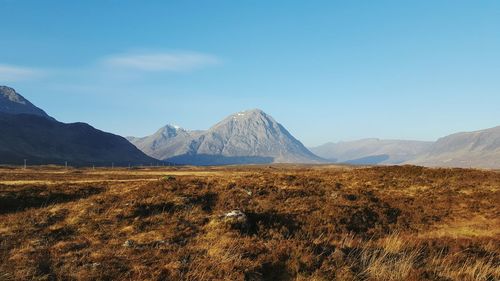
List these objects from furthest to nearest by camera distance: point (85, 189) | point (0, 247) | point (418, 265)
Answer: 1. point (85, 189)
2. point (0, 247)
3. point (418, 265)

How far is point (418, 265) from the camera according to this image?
10.7 meters

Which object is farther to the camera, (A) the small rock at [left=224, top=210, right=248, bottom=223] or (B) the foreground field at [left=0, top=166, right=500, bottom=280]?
(A) the small rock at [left=224, top=210, right=248, bottom=223]

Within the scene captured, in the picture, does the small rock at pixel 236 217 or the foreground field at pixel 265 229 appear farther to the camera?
the small rock at pixel 236 217

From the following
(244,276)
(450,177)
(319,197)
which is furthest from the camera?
(450,177)

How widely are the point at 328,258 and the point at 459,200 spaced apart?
2310 centimetres

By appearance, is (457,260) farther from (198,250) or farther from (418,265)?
(198,250)

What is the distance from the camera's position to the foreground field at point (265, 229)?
33.8 feet

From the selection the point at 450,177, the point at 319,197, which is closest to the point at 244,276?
the point at 319,197

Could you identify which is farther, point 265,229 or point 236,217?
point 236,217

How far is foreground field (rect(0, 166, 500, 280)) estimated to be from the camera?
10.3 m

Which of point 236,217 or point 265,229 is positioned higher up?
point 236,217

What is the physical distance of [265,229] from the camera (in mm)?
19297

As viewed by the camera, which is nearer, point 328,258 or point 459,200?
point 328,258

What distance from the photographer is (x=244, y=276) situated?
9766mm
